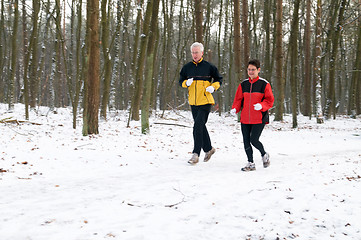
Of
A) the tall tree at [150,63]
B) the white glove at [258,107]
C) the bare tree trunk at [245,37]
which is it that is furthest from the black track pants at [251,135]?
the bare tree trunk at [245,37]

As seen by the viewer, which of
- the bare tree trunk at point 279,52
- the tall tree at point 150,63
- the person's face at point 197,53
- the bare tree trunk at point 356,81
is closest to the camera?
the person's face at point 197,53

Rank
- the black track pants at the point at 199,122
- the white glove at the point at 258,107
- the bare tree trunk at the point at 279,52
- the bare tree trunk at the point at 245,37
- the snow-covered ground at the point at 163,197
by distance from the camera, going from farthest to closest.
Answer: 1. the bare tree trunk at the point at 245,37
2. the bare tree trunk at the point at 279,52
3. the black track pants at the point at 199,122
4. the white glove at the point at 258,107
5. the snow-covered ground at the point at 163,197

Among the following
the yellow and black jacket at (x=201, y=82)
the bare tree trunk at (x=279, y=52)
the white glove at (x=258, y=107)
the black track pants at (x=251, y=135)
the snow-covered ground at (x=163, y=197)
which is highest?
the bare tree trunk at (x=279, y=52)

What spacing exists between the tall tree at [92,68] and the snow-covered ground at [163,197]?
5.86 feet

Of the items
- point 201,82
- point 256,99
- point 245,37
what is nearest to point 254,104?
point 256,99

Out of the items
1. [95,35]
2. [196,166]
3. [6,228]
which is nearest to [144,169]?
[196,166]

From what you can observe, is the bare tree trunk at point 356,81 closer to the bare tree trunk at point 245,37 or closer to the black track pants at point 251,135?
the bare tree trunk at point 245,37

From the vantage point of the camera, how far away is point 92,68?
771cm

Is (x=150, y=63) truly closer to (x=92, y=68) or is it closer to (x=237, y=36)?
(x=92, y=68)

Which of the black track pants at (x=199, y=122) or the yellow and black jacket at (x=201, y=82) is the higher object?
the yellow and black jacket at (x=201, y=82)

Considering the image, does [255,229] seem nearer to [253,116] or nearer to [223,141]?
[253,116]

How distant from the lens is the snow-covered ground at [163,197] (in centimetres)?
237

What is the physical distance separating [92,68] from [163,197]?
5495 mm

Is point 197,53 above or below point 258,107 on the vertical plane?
above
